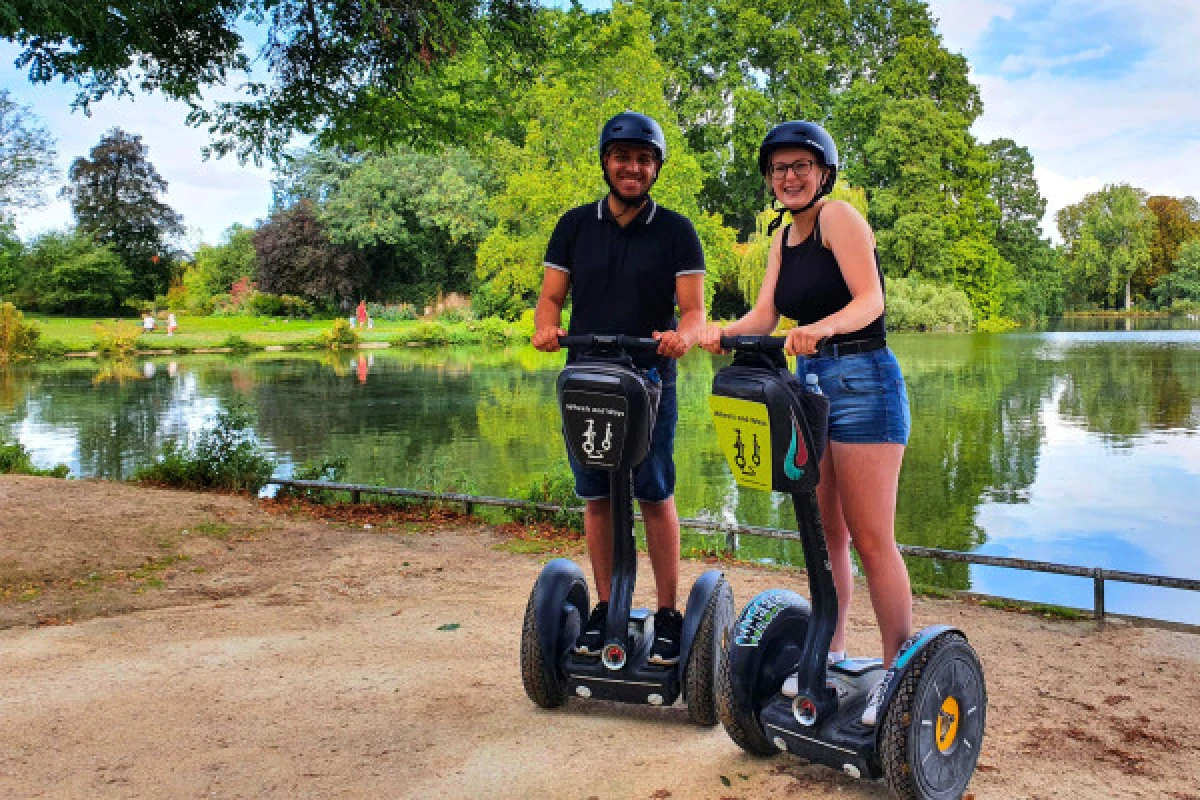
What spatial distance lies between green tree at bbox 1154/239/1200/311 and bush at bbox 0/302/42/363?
178 feet

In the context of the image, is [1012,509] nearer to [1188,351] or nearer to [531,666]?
[531,666]

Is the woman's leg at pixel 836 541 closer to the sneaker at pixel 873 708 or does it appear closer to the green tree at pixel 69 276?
the sneaker at pixel 873 708

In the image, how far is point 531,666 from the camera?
3512 millimetres

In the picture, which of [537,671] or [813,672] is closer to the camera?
[813,672]

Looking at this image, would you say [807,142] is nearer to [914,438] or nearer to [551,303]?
[551,303]

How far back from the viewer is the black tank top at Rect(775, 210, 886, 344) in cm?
286

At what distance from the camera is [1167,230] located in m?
54.5

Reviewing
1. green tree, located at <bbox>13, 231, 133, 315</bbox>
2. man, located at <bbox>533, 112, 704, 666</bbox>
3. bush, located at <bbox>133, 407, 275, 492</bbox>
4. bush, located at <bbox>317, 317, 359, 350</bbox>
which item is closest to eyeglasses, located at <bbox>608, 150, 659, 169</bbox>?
man, located at <bbox>533, 112, 704, 666</bbox>

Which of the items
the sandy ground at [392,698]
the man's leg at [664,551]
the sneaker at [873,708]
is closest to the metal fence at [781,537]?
the sandy ground at [392,698]

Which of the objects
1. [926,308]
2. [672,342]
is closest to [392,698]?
[672,342]

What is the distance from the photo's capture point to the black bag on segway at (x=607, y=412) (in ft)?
10.3

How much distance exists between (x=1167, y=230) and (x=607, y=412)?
6143 cm

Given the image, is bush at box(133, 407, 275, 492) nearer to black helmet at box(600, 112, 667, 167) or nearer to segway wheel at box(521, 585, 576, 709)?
segway wheel at box(521, 585, 576, 709)

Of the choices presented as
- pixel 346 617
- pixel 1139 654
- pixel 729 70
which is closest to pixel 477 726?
pixel 346 617
